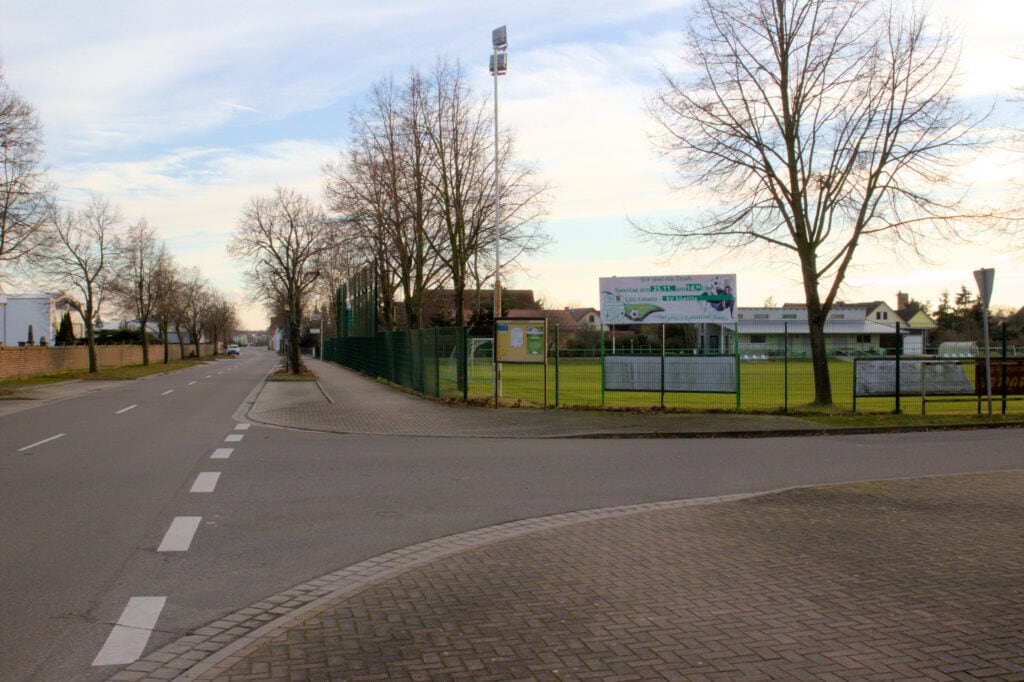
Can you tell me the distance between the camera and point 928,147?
18406 mm

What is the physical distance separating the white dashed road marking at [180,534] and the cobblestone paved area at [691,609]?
7.11 feet

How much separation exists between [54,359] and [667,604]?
155 ft

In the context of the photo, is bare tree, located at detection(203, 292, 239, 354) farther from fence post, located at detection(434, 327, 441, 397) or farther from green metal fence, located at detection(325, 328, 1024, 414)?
fence post, located at detection(434, 327, 441, 397)

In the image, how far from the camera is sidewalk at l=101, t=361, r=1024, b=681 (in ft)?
14.1

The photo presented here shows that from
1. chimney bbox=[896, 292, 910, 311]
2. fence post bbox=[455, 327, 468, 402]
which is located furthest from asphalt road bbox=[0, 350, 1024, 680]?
chimney bbox=[896, 292, 910, 311]

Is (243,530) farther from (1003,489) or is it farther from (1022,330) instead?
(1022,330)

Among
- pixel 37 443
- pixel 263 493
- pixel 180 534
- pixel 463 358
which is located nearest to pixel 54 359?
pixel 463 358

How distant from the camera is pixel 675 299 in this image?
2103cm

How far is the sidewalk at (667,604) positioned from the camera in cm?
429

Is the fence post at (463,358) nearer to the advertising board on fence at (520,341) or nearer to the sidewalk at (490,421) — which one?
the sidewalk at (490,421)

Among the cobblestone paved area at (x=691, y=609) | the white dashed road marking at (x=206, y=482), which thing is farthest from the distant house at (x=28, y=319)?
the cobblestone paved area at (x=691, y=609)

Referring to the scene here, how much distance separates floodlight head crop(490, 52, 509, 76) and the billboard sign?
7071mm

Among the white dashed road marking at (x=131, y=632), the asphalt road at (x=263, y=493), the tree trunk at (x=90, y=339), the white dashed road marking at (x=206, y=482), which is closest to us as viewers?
the white dashed road marking at (x=131, y=632)

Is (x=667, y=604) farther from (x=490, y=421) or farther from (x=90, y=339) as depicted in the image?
(x=90, y=339)
